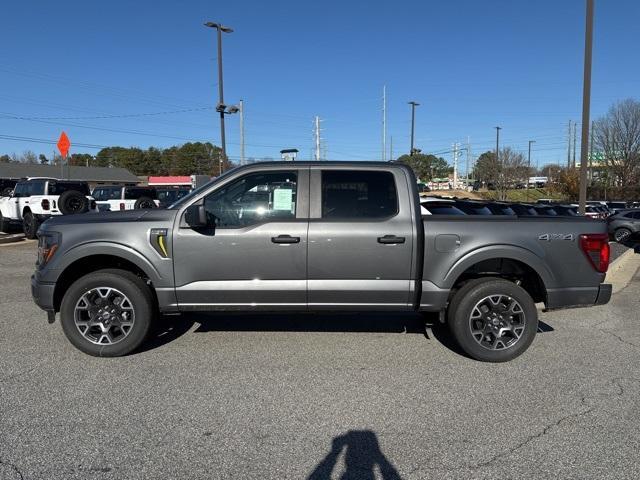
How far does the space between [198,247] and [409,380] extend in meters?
2.27

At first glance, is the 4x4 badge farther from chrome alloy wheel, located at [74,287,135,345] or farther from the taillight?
chrome alloy wheel, located at [74,287,135,345]

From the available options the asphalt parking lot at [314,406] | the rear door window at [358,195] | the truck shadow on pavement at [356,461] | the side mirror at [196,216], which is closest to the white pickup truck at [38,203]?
the asphalt parking lot at [314,406]

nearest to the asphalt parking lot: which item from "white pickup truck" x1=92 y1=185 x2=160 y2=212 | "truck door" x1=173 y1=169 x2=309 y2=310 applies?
"truck door" x1=173 y1=169 x2=309 y2=310

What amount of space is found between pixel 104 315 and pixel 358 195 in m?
2.72

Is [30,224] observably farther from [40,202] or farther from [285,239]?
[285,239]

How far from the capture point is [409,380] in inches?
168

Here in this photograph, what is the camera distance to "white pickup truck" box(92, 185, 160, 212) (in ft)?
64.7

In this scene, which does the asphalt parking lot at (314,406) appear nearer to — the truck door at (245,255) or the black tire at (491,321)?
the black tire at (491,321)

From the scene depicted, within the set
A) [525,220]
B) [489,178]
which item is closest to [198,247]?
[525,220]

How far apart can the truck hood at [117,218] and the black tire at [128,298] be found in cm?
51

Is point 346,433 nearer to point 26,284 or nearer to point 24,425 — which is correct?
point 24,425

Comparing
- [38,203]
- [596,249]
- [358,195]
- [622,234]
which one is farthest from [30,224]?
[622,234]

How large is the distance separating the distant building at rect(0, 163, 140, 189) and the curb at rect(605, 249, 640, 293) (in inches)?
2284

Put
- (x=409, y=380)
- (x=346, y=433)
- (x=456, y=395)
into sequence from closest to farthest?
(x=346, y=433) < (x=456, y=395) < (x=409, y=380)
